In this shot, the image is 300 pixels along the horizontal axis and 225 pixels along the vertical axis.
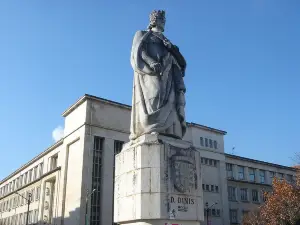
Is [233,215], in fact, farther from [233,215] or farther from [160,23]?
[160,23]

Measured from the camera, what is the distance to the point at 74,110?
55281 mm

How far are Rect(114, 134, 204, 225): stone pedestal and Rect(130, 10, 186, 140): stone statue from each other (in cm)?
47

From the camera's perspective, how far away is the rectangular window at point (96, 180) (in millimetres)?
46734

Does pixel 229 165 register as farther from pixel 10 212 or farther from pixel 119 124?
Result: pixel 10 212

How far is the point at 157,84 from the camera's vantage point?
942cm

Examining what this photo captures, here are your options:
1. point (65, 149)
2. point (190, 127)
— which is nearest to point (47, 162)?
point (65, 149)

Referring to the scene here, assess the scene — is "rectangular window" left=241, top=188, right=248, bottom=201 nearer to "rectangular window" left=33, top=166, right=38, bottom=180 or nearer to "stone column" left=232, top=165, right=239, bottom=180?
"stone column" left=232, top=165, right=239, bottom=180

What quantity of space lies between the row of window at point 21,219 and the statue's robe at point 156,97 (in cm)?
6096

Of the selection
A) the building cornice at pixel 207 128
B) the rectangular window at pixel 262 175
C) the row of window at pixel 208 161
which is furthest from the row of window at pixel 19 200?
the rectangular window at pixel 262 175

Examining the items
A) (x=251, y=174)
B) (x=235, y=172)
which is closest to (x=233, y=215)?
(x=235, y=172)

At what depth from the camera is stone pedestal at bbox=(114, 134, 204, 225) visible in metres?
8.06

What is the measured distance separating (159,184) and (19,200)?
78.1 meters

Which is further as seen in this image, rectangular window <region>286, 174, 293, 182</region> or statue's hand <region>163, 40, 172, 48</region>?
rectangular window <region>286, 174, 293, 182</region>

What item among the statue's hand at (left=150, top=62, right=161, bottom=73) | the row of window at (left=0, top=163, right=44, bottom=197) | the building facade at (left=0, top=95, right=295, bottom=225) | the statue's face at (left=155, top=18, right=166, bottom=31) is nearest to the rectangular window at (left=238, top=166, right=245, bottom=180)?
the building facade at (left=0, top=95, right=295, bottom=225)
